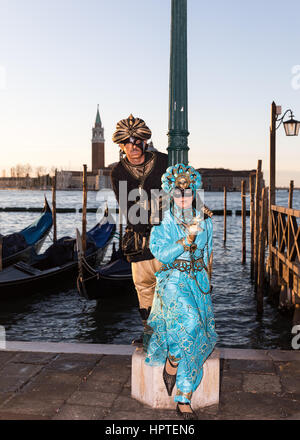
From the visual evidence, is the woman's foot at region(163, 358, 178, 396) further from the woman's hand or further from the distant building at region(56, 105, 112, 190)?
the distant building at region(56, 105, 112, 190)

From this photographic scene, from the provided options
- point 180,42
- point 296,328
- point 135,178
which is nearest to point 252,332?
point 296,328

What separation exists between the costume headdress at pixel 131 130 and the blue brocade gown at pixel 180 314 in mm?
616

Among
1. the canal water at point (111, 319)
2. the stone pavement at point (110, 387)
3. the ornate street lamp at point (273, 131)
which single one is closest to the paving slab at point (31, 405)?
the stone pavement at point (110, 387)

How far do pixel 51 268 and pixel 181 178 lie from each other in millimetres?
8220

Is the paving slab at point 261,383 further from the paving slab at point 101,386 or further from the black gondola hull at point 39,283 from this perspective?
the black gondola hull at point 39,283

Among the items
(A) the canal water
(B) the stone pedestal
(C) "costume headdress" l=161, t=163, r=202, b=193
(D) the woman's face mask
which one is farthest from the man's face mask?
(A) the canal water

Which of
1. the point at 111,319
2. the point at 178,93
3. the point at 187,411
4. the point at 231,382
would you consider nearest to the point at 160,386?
the point at 187,411

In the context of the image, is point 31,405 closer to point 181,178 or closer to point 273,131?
point 181,178

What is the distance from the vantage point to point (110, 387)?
2945mm

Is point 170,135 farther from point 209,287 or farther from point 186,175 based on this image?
point 209,287

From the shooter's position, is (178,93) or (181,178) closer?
(181,178)

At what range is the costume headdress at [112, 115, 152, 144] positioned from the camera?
9.69ft

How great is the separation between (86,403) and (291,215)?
4206mm
